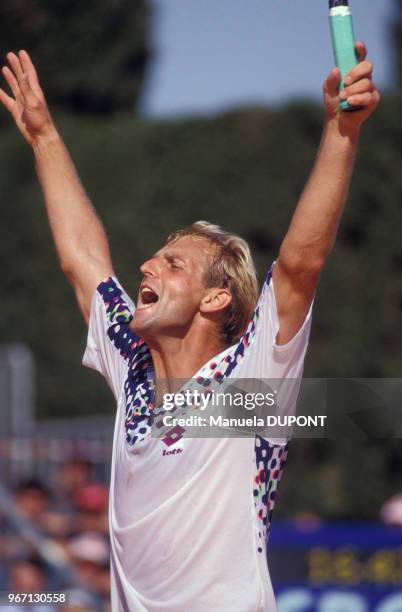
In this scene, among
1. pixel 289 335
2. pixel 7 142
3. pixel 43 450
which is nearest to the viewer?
pixel 289 335

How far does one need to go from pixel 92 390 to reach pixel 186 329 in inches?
391

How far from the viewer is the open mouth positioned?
135 inches

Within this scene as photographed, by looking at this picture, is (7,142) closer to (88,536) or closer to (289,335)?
(88,536)

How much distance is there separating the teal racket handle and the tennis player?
0.02 metres

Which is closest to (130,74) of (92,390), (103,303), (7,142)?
(7,142)

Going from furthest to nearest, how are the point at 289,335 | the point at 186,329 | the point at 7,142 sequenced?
the point at 7,142, the point at 186,329, the point at 289,335

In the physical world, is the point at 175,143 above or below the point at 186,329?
above

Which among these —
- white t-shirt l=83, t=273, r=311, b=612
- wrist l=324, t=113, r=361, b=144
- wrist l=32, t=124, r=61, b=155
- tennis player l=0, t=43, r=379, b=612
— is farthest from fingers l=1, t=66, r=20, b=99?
wrist l=324, t=113, r=361, b=144

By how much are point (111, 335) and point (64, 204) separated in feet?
1.63

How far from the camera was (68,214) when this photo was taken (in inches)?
154

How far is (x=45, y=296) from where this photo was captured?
45.0 ft

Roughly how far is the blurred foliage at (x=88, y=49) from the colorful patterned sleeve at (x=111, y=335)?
57.6 ft

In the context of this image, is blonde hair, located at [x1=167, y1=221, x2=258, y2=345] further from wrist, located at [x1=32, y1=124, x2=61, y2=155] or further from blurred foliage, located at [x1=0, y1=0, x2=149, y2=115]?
blurred foliage, located at [x1=0, y1=0, x2=149, y2=115]

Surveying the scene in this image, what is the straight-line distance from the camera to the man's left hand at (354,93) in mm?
2936
